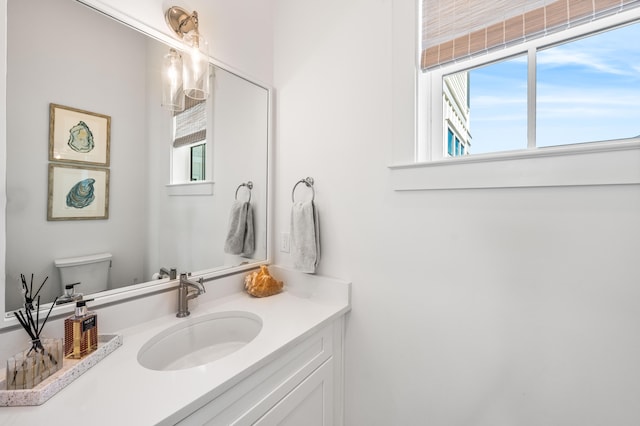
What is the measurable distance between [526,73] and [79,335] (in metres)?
1.61

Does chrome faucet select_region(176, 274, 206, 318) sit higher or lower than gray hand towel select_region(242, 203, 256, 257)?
lower

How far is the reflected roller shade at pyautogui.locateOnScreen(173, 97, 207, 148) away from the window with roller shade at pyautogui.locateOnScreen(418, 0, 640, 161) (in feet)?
3.15

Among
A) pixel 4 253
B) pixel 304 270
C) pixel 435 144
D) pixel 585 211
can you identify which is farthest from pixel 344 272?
pixel 4 253

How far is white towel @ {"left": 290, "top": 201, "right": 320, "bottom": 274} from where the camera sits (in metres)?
1.27

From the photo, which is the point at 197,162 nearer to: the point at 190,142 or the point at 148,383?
the point at 190,142

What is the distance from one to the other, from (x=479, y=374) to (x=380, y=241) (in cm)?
56

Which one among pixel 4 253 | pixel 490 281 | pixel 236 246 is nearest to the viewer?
pixel 4 253

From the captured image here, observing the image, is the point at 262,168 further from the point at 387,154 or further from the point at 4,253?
the point at 4,253

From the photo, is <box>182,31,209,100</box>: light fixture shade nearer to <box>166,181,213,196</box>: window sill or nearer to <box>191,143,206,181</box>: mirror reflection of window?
<box>191,143,206,181</box>: mirror reflection of window

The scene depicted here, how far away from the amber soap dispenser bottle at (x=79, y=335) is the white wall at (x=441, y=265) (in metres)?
0.85

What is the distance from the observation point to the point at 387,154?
3.67 feet

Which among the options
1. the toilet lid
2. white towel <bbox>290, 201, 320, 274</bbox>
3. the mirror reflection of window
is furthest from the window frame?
the toilet lid

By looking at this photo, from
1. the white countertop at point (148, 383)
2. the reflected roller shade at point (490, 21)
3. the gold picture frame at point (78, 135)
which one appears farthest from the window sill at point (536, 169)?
the gold picture frame at point (78, 135)

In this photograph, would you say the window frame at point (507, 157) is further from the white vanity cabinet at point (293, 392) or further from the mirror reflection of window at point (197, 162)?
the mirror reflection of window at point (197, 162)
